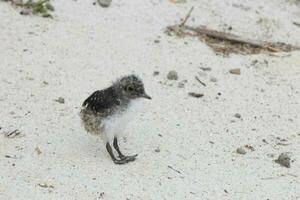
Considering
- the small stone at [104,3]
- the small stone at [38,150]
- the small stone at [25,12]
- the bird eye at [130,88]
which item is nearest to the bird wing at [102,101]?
the bird eye at [130,88]

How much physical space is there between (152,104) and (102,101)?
1.30m

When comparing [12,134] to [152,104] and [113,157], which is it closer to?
[113,157]

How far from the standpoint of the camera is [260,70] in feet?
27.6

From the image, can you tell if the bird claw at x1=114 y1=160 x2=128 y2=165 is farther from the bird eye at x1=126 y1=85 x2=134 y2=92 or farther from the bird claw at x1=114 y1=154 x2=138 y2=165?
the bird eye at x1=126 y1=85 x2=134 y2=92

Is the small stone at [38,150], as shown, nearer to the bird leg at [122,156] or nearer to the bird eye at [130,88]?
the bird leg at [122,156]

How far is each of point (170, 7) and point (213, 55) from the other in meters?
1.10

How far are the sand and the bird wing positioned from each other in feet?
1.50

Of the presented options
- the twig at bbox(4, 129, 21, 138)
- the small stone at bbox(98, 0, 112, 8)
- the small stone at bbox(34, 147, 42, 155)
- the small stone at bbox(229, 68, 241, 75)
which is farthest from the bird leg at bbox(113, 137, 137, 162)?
the small stone at bbox(98, 0, 112, 8)

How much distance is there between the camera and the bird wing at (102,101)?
6.29m

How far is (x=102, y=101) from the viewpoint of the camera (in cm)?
632

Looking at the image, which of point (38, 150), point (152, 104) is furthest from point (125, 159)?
point (152, 104)

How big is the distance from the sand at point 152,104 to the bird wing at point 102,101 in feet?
1.50

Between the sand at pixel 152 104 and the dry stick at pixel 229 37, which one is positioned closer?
the sand at pixel 152 104

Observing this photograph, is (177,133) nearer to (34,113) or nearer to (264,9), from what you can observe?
(34,113)
